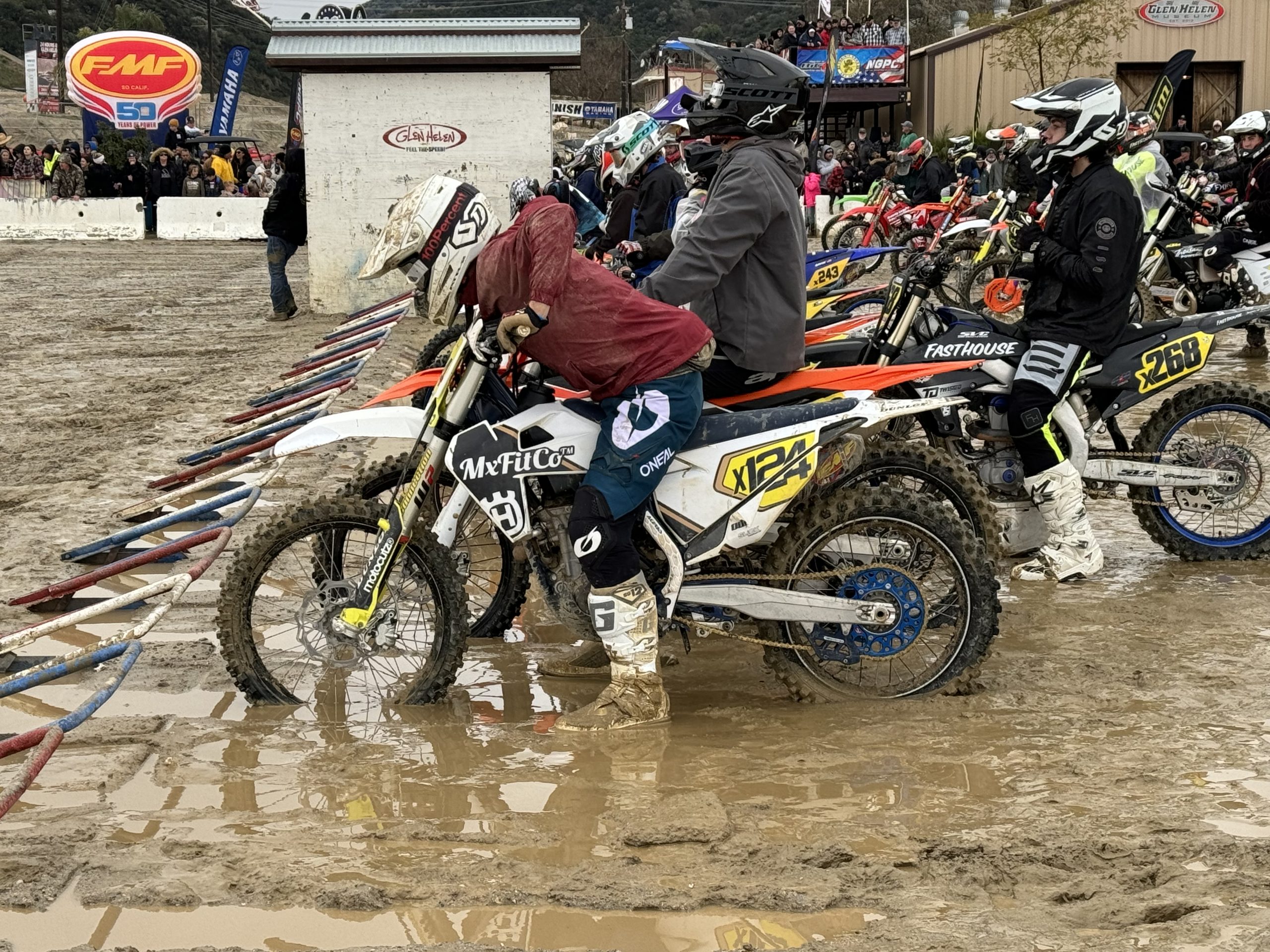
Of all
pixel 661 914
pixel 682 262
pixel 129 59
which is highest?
pixel 129 59

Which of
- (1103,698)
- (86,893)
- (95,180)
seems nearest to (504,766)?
(86,893)

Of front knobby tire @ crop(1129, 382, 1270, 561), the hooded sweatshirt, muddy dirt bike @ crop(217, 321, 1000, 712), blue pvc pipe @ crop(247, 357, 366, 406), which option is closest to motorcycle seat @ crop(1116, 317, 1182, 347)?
front knobby tire @ crop(1129, 382, 1270, 561)

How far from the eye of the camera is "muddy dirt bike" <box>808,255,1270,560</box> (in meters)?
6.62

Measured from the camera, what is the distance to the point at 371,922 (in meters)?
3.53

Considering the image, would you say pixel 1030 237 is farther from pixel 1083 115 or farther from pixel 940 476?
pixel 940 476

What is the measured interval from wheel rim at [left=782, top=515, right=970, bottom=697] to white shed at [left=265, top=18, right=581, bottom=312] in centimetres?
1109

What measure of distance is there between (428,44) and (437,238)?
11575 mm

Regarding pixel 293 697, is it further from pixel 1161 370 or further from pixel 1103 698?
pixel 1161 370

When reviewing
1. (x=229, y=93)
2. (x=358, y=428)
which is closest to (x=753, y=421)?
(x=358, y=428)

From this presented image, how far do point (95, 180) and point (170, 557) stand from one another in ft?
83.2

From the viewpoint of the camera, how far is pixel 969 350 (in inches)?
258

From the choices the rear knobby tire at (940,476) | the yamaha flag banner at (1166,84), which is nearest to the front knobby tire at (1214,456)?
the rear knobby tire at (940,476)

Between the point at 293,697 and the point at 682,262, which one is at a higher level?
the point at 682,262

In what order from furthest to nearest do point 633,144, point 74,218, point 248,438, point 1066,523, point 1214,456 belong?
point 74,218, point 633,144, point 248,438, point 1214,456, point 1066,523
